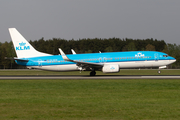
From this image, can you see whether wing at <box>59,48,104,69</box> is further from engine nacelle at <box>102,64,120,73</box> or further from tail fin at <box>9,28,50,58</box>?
tail fin at <box>9,28,50,58</box>

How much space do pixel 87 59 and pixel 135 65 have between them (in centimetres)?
730

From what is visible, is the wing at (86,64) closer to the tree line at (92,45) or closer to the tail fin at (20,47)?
the tail fin at (20,47)

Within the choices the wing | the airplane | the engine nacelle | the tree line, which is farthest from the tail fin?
the tree line

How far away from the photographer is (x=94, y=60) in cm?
3525

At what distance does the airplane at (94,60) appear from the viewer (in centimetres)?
3422

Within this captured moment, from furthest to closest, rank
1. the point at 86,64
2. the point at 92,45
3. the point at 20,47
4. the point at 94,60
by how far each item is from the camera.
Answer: the point at 92,45
the point at 20,47
the point at 94,60
the point at 86,64

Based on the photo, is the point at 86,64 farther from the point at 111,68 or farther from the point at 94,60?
the point at 111,68

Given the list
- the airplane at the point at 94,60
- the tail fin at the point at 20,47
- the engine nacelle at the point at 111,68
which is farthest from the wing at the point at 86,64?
the tail fin at the point at 20,47

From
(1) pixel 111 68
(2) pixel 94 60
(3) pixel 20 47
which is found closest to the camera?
(1) pixel 111 68

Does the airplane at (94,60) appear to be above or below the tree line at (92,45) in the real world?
below

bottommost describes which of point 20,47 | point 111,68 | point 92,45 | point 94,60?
point 111,68

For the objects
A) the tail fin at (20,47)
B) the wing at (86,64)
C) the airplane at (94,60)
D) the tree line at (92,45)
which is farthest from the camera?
the tree line at (92,45)

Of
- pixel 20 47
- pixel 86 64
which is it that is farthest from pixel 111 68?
pixel 20 47

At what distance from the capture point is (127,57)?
113ft
